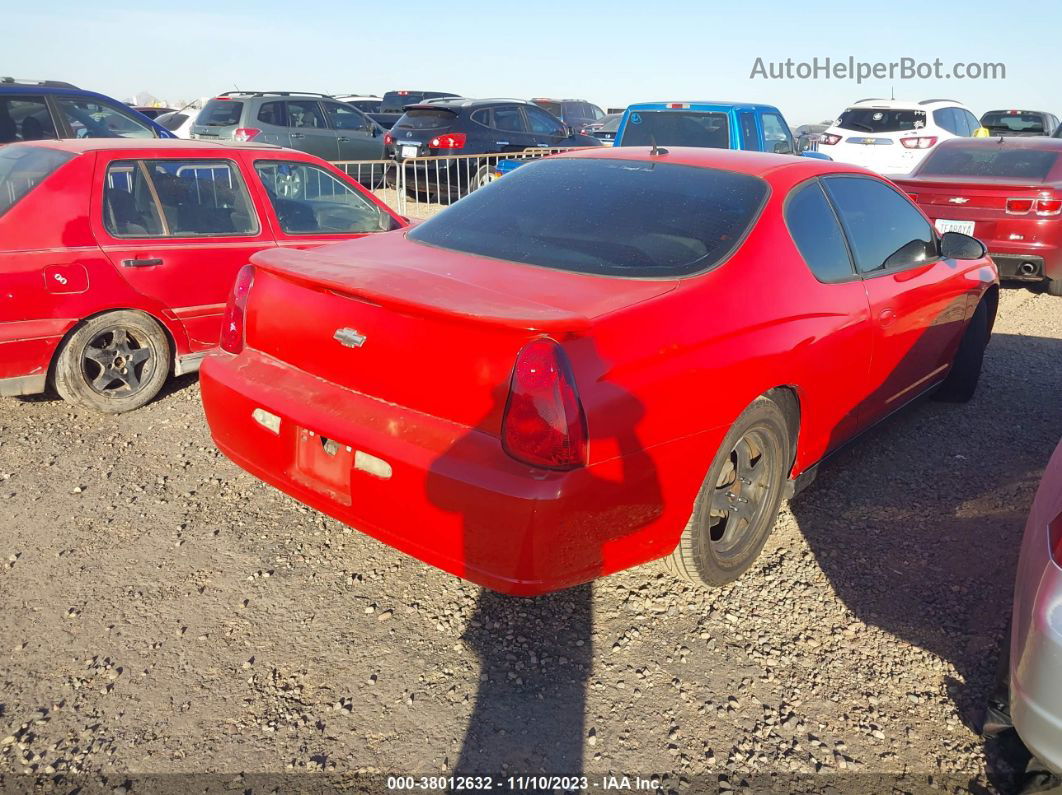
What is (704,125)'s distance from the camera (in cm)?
1104

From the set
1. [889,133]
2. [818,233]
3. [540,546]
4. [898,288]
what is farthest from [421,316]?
[889,133]

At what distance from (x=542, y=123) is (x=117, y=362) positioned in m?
11.5

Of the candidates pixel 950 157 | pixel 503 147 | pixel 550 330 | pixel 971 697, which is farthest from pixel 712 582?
pixel 503 147

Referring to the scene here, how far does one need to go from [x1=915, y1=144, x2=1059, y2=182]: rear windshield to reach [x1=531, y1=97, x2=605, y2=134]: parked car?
16.5m

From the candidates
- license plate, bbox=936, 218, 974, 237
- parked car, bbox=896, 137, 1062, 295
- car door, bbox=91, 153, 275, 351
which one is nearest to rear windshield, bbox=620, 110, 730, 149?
parked car, bbox=896, 137, 1062, 295

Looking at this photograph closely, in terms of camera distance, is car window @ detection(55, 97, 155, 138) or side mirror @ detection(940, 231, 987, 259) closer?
side mirror @ detection(940, 231, 987, 259)

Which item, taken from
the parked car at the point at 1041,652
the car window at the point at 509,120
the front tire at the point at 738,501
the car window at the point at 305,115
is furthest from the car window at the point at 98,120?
the parked car at the point at 1041,652

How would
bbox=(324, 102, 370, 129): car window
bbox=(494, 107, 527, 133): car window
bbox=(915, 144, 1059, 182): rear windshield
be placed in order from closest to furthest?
bbox=(915, 144, 1059, 182): rear windshield, bbox=(494, 107, 527, 133): car window, bbox=(324, 102, 370, 129): car window

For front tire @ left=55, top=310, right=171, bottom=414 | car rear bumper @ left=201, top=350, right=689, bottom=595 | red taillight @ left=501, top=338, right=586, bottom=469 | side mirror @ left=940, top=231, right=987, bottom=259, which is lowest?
front tire @ left=55, top=310, right=171, bottom=414

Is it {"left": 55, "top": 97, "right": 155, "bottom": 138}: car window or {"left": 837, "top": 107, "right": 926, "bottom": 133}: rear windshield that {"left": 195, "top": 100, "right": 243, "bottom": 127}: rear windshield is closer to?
{"left": 55, "top": 97, "right": 155, "bottom": 138}: car window

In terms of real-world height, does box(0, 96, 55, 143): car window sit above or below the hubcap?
above

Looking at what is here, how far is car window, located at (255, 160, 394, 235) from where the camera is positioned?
219 inches

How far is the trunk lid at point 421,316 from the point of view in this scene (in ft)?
8.46

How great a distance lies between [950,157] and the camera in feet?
30.3
